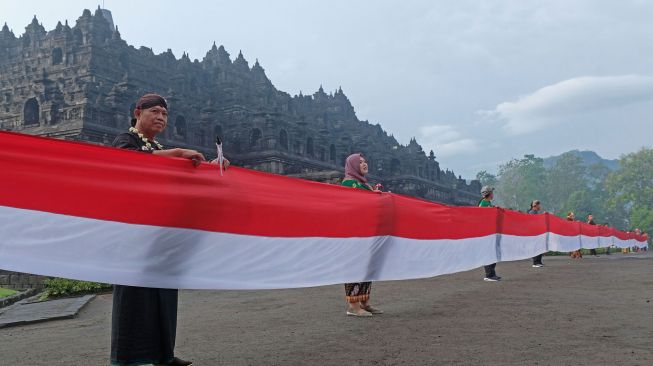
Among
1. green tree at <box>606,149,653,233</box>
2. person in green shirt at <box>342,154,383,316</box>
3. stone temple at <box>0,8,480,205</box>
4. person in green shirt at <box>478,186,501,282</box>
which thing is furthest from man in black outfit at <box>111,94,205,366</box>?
green tree at <box>606,149,653,233</box>

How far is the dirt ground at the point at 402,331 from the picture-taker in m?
4.23

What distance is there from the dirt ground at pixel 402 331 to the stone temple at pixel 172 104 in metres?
22.4

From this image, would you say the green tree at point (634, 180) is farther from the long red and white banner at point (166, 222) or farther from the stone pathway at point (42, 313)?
the long red and white banner at point (166, 222)

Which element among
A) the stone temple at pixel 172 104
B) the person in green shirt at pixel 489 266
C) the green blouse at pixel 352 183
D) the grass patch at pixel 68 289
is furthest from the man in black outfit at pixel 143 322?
the stone temple at pixel 172 104

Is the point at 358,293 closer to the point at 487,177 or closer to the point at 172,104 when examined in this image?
the point at 172,104

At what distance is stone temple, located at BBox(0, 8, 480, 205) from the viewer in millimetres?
31406

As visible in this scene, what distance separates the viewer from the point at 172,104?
39.0 meters

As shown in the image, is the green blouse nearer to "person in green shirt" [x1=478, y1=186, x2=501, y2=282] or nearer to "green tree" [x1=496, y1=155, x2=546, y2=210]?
"person in green shirt" [x1=478, y1=186, x2=501, y2=282]

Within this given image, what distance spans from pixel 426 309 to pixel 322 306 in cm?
142

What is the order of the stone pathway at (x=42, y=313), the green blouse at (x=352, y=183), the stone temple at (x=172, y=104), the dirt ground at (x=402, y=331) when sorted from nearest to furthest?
the dirt ground at (x=402, y=331) → the green blouse at (x=352, y=183) → the stone pathway at (x=42, y=313) → the stone temple at (x=172, y=104)

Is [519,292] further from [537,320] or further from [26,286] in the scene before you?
[26,286]

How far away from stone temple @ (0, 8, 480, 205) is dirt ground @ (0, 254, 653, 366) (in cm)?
2238

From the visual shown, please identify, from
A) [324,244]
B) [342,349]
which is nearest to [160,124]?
[324,244]

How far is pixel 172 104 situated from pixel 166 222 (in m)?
37.0
